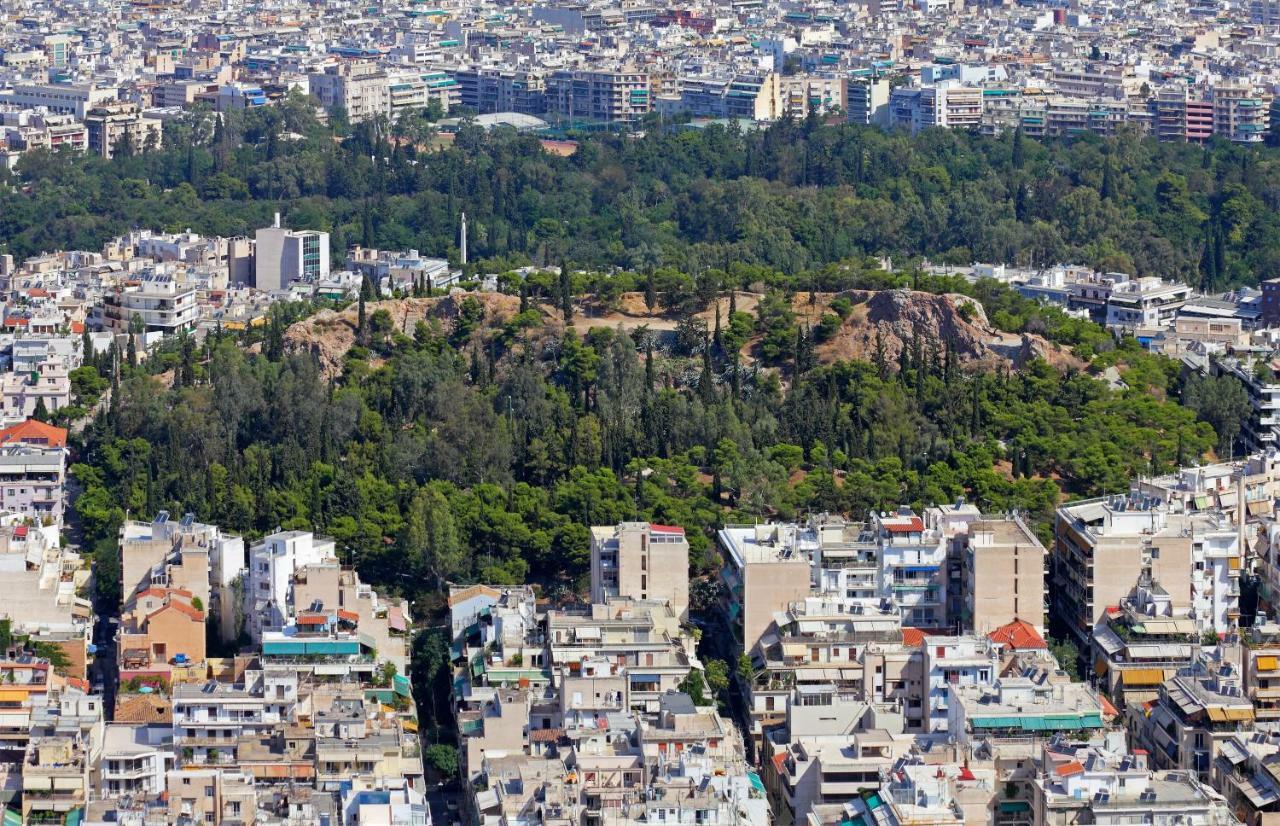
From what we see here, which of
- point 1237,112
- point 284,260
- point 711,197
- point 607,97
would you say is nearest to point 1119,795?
point 284,260

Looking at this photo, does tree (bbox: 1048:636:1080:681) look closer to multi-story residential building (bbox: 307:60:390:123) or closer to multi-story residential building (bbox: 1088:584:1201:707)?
multi-story residential building (bbox: 1088:584:1201:707)

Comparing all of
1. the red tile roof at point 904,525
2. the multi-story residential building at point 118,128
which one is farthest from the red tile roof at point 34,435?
the multi-story residential building at point 118,128

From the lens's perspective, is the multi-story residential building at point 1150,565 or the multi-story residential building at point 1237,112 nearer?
the multi-story residential building at point 1150,565

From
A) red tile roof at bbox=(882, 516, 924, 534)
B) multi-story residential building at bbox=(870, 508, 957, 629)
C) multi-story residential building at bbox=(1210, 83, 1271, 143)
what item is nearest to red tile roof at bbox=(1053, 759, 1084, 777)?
multi-story residential building at bbox=(870, 508, 957, 629)

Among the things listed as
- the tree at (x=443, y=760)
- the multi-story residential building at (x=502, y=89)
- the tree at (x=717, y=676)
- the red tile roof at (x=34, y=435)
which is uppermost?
the red tile roof at (x=34, y=435)

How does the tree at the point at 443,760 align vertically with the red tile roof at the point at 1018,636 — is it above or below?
below

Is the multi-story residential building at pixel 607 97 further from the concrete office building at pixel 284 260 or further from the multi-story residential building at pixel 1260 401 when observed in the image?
the multi-story residential building at pixel 1260 401

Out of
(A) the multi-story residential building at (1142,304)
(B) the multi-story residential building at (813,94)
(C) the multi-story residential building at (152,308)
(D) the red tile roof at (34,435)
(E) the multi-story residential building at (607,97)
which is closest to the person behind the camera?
(D) the red tile roof at (34,435)

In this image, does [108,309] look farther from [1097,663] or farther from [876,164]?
[1097,663]
